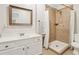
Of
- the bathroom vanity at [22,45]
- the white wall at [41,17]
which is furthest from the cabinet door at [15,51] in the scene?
the white wall at [41,17]

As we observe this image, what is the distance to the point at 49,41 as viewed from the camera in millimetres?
1682

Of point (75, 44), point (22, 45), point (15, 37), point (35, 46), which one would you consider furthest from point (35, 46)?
point (75, 44)

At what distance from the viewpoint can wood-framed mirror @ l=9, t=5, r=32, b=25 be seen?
5.24 feet

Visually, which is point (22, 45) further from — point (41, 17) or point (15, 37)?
point (41, 17)

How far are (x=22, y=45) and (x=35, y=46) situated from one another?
0.58ft

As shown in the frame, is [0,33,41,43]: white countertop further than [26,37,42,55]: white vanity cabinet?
No

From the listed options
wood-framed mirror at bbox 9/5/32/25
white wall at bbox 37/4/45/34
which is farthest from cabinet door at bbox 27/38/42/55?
wood-framed mirror at bbox 9/5/32/25

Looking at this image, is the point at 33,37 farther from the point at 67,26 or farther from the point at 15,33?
the point at 67,26

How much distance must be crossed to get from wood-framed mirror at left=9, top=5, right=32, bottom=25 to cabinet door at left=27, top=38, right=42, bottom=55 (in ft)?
0.81

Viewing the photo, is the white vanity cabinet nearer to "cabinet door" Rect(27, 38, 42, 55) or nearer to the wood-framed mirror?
"cabinet door" Rect(27, 38, 42, 55)

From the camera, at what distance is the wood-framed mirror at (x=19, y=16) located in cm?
160

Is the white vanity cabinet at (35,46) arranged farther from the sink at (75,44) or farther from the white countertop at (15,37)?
A: the sink at (75,44)

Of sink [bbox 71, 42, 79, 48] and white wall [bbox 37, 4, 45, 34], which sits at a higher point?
white wall [bbox 37, 4, 45, 34]
